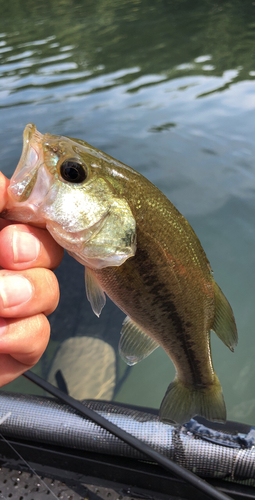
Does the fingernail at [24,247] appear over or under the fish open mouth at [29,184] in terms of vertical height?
under


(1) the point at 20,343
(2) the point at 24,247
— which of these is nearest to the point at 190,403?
(1) the point at 20,343

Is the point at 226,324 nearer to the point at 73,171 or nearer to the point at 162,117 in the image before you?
the point at 73,171

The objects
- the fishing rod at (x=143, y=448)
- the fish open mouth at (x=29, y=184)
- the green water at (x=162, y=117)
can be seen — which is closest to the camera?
the fish open mouth at (x=29, y=184)

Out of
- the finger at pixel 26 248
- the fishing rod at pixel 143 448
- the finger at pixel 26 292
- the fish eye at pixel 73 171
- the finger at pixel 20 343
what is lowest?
the fishing rod at pixel 143 448

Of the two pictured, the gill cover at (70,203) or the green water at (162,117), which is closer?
the gill cover at (70,203)

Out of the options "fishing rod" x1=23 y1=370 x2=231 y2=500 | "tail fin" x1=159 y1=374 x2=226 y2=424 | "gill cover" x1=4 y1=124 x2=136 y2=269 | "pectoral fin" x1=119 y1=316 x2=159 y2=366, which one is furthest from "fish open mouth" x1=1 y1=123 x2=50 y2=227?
"fishing rod" x1=23 y1=370 x2=231 y2=500

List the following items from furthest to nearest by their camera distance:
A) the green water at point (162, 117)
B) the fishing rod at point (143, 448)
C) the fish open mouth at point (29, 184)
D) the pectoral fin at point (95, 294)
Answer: the green water at point (162, 117) < the fishing rod at point (143, 448) < the pectoral fin at point (95, 294) < the fish open mouth at point (29, 184)

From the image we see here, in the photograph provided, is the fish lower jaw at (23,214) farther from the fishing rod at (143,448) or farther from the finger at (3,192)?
the fishing rod at (143,448)

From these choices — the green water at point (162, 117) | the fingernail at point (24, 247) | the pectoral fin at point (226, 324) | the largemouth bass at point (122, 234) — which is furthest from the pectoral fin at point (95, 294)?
the green water at point (162, 117)

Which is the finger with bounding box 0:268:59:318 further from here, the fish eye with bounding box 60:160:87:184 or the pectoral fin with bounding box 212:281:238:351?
the pectoral fin with bounding box 212:281:238:351
